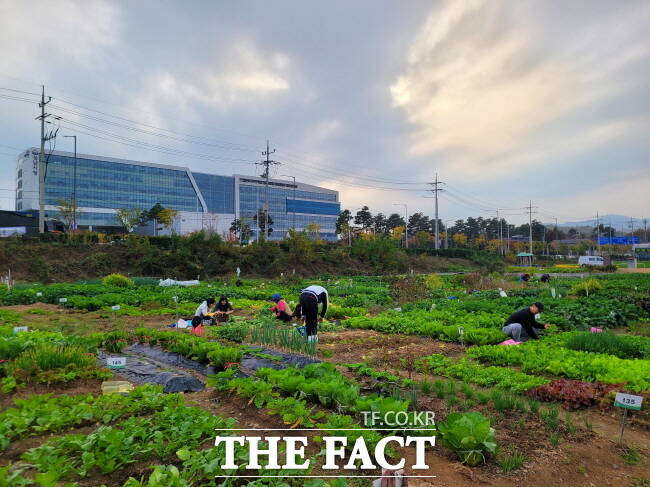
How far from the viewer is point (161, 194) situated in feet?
292

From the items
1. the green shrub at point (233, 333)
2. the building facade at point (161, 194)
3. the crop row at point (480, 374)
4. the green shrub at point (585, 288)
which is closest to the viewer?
the crop row at point (480, 374)

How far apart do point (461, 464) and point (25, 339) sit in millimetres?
7562

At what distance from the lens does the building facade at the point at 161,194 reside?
247ft

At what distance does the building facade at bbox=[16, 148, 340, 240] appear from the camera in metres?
75.4

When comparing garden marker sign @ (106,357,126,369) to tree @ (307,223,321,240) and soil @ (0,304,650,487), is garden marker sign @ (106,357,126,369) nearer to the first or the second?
soil @ (0,304,650,487)

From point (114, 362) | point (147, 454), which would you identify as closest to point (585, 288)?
point (114, 362)

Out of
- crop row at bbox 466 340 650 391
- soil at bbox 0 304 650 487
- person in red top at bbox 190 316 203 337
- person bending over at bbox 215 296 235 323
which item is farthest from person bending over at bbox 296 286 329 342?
person bending over at bbox 215 296 235 323

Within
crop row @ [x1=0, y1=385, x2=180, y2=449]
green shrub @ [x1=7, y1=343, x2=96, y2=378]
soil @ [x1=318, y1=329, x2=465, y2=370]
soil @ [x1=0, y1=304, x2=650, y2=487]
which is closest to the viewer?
soil @ [x1=0, y1=304, x2=650, y2=487]

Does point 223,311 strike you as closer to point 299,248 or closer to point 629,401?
point 629,401

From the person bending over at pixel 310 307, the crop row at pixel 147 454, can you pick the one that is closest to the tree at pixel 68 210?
the person bending over at pixel 310 307

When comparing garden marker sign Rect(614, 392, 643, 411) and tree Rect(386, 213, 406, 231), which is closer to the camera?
garden marker sign Rect(614, 392, 643, 411)

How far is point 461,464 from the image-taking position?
3.79 metres

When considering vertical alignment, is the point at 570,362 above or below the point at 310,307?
below

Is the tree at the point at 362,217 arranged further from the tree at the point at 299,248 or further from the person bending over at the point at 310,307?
the person bending over at the point at 310,307
